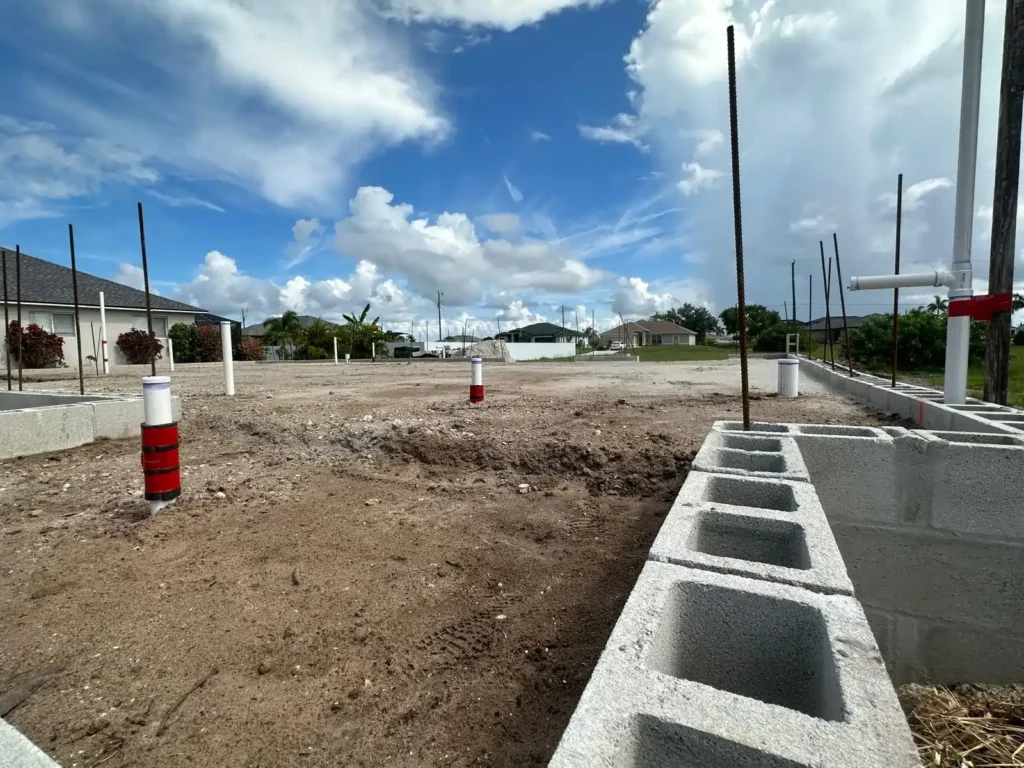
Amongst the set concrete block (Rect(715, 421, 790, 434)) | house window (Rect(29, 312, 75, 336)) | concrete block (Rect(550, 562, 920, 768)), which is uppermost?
house window (Rect(29, 312, 75, 336))

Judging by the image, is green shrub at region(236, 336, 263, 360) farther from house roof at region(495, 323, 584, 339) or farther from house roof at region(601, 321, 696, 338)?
house roof at region(601, 321, 696, 338)

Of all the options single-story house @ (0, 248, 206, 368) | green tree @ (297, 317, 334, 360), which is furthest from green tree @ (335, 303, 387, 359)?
single-story house @ (0, 248, 206, 368)

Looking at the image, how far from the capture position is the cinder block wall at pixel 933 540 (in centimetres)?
373

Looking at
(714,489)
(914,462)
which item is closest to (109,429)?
(714,489)

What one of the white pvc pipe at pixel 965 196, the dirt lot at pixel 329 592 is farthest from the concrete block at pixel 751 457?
the white pvc pipe at pixel 965 196

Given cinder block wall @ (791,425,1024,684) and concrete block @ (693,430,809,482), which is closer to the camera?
concrete block @ (693,430,809,482)

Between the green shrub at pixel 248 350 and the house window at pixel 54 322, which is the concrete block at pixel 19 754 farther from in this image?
the green shrub at pixel 248 350

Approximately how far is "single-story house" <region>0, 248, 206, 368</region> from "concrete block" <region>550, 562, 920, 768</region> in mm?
27360

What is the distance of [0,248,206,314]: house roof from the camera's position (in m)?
24.9

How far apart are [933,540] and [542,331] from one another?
78.3 meters

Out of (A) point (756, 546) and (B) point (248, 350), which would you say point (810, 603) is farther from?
(B) point (248, 350)

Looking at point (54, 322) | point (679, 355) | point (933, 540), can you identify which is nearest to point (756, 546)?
point (933, 540)

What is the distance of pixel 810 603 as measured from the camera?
171 cm

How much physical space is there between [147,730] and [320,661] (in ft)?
1.99
